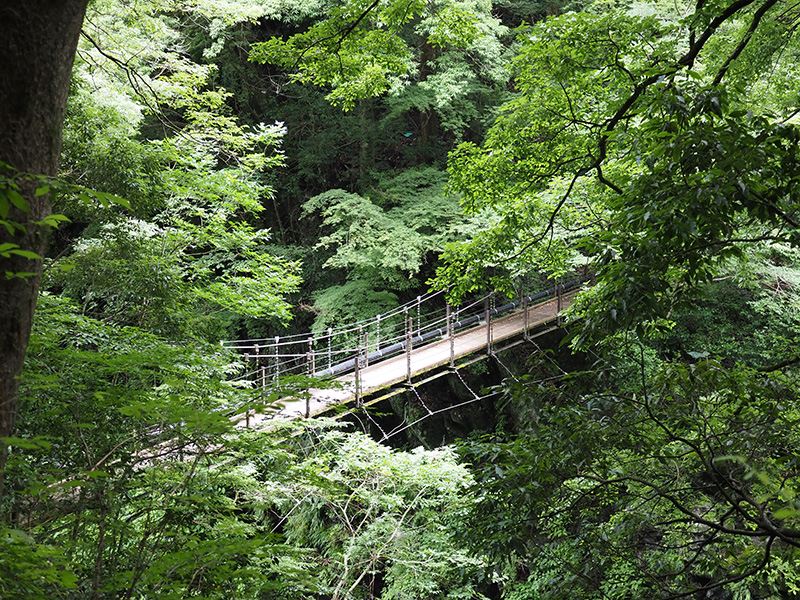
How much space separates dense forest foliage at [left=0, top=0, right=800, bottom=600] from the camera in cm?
196

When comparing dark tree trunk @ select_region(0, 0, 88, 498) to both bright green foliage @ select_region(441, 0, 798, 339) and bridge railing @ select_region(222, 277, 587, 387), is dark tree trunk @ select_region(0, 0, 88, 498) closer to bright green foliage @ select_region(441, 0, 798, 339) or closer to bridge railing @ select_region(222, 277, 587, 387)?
bright green foliage @ select_region(441, 0, 798, 339)

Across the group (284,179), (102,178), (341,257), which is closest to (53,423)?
(102,178)

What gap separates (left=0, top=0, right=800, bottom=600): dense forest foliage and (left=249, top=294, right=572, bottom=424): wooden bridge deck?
0.61 metres

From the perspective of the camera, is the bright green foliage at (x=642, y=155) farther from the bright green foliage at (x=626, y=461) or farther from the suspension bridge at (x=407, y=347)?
the suspension bridge at (x=407, y=347)

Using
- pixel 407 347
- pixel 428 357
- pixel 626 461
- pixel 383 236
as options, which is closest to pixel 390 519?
pixel 407 347

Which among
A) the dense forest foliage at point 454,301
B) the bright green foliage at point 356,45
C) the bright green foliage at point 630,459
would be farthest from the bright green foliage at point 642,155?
the bright green foliage at point 356,45

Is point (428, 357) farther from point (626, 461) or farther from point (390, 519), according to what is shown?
point (626, 461)

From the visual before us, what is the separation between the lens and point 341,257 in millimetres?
8969

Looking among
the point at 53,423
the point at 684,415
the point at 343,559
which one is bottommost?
the point at 343,559

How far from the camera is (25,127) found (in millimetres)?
1407

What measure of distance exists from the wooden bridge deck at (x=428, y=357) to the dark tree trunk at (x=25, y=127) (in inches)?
172

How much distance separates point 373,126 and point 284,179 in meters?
2.52

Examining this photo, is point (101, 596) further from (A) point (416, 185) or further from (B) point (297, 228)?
(B) point (297, 228)

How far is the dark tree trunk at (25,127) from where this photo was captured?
1.38 metres
